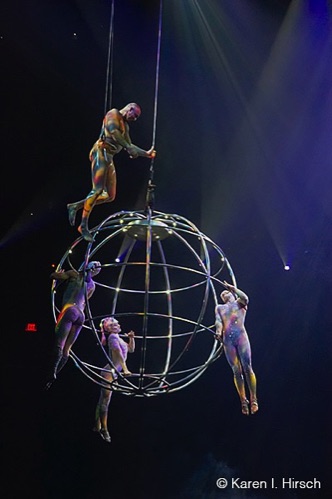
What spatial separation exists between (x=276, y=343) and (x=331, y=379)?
2.29 ft

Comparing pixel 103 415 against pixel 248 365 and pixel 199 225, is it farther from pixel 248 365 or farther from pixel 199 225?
pixel 199 225

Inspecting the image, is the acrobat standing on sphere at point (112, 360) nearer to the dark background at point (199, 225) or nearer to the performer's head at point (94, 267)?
the performer's head at point (94, 267)

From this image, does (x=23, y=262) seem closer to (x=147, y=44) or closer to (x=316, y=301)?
(x=147, y=44)

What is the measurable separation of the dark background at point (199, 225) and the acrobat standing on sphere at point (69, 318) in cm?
265

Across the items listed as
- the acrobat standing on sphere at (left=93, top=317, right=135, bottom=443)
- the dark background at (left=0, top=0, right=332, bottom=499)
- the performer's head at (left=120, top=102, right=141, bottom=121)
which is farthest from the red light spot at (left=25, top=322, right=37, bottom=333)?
the performer's head at (left=120, top=102, right=141, bottom=121)

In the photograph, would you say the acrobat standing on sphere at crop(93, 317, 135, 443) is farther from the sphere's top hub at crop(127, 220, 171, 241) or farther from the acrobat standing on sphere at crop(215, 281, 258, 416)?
the sphere's top hub at crop(127, 220, 171, 241)

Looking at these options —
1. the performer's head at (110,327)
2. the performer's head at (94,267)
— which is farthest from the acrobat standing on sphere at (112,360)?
the performer's head at (94,267)

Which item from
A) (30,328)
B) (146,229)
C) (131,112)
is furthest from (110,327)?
(30,328)

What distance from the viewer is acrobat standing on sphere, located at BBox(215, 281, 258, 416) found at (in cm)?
464

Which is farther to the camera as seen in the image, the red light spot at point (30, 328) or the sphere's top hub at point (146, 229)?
the red light spot at point (30, 328)

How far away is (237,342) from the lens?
4.66 m

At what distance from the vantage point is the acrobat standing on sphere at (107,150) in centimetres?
421

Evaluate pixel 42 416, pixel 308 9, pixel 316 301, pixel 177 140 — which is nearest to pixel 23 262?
pixel 42 416

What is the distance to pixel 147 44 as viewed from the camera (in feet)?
21.1
